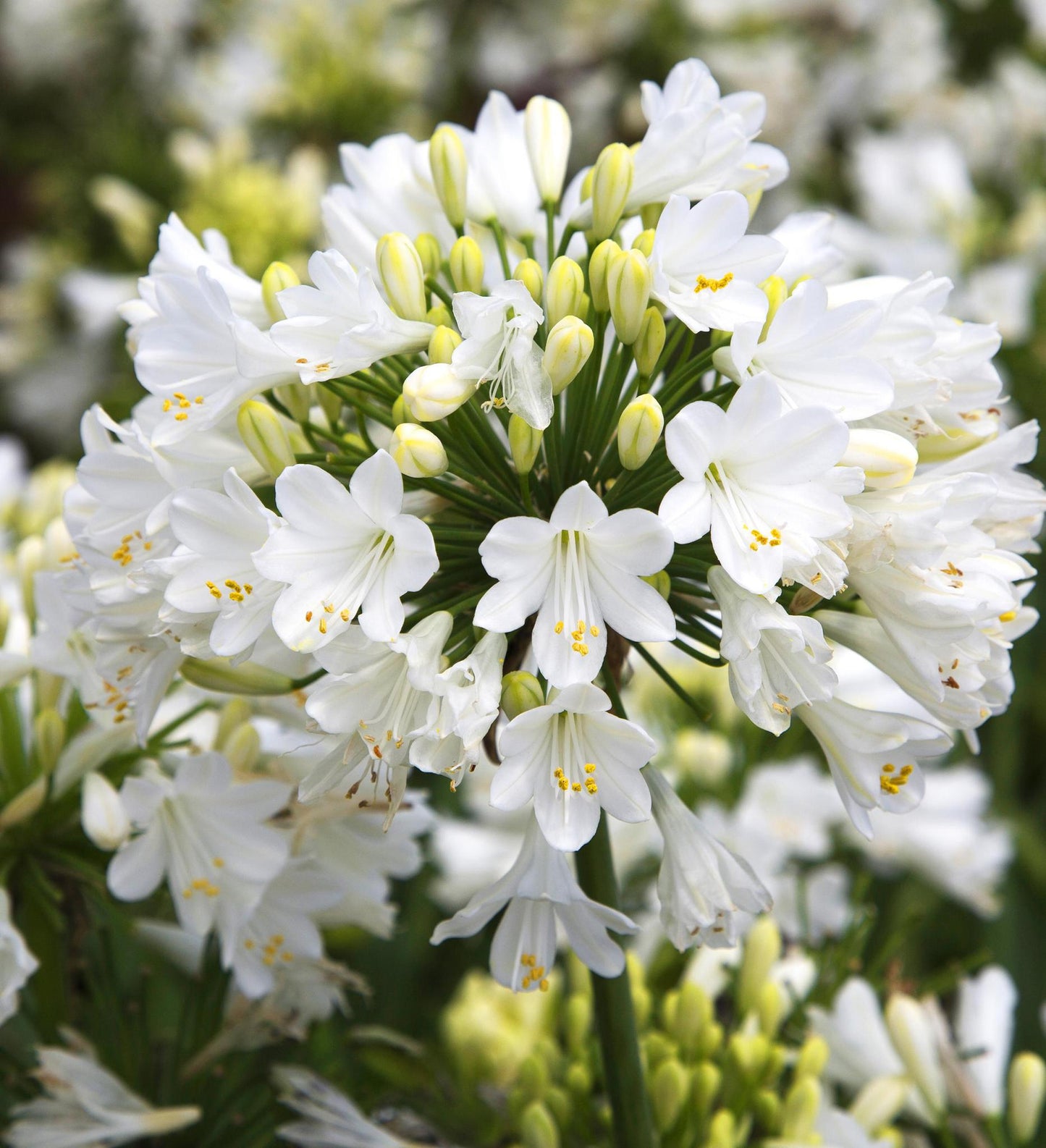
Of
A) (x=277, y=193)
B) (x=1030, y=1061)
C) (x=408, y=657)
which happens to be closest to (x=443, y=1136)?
(x=1030, y=1061)

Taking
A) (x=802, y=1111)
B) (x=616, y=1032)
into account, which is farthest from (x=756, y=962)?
(x=616, y=1032)

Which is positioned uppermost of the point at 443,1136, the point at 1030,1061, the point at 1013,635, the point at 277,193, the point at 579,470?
the point at 579,470

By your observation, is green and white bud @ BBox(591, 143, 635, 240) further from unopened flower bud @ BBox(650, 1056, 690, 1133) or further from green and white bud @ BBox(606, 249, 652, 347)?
unopened flower bud @ BBox(650, 1056, 690, 1133)

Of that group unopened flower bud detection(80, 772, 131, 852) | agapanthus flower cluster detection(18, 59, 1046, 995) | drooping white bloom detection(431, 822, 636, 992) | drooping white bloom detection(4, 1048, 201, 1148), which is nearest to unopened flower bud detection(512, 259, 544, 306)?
agapanthus flower cluster detection(18, 59, 1046, 995)

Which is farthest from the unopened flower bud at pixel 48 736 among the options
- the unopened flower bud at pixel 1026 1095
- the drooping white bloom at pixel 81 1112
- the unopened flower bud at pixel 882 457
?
the unopened flower bud at pixel 1026 1095

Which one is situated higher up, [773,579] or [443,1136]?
[773,579]

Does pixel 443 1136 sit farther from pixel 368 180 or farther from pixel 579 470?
pixel 368 180
